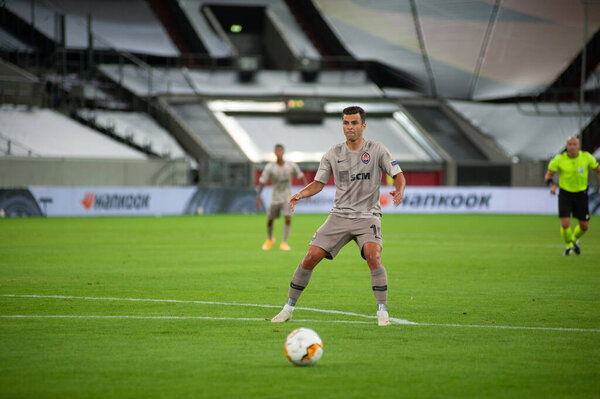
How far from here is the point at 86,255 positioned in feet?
63.0

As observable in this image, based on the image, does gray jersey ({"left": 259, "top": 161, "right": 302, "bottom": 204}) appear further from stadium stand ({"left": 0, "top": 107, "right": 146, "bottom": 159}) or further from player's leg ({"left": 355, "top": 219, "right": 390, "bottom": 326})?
stadium stand ({"left": 0, "top": 107, "right": 146, "bottom": 159})

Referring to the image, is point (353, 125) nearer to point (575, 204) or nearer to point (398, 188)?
point (398, 188)

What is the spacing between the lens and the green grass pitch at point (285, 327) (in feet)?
22.5

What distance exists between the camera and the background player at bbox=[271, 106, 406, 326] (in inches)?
378

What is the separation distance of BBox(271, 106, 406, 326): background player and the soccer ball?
214 cm

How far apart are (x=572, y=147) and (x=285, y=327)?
1125 cm

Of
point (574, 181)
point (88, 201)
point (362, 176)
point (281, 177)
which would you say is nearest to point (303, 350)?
point (362, 176)

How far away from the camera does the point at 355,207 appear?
977 centimetres

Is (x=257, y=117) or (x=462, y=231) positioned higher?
(x=257, y=117)

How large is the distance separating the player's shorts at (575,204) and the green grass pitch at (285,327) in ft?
3.01

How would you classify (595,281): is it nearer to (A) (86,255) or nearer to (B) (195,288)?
(B) (195,288)

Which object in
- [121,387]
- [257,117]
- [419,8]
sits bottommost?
[121,387]

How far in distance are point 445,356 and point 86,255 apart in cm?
1269

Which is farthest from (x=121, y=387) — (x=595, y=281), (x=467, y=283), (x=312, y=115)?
(x=312, y=115)
